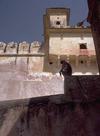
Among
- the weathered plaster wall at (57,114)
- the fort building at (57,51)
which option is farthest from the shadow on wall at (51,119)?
the fort building at (57,51)

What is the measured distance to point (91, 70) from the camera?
68.9 feet

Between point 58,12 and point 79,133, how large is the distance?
2163 cm

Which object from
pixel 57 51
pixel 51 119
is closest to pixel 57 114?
pixel 51 119

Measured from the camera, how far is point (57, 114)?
3779mm

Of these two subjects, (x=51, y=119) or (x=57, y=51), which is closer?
(x=51, y=119)

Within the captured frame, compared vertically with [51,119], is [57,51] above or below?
above

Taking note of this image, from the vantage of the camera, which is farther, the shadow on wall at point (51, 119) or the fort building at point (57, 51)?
the fort building at point (57, 51)

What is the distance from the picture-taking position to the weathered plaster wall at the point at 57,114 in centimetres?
361

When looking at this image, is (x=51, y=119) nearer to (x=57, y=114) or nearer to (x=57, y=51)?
(x=57, y=114)

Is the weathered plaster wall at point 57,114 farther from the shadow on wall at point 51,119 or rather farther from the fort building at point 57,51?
the fort building at point 57,51

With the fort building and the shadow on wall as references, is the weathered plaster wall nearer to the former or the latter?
the shadow on wall

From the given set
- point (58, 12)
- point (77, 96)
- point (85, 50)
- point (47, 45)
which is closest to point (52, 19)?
point (58, 12)

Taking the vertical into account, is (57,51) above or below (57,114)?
above

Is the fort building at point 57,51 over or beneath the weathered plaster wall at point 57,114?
over
